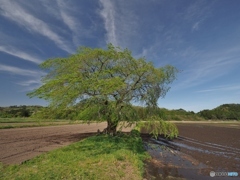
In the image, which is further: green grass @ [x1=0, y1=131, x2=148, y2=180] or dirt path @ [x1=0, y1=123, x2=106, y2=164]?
dirt path @ [x1=0, y1=123, x2=106, y2=164]

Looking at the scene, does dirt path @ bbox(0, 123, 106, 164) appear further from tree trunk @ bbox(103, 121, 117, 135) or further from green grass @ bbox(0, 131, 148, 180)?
tree trunk @ bbox(103, 121, 117, 135)

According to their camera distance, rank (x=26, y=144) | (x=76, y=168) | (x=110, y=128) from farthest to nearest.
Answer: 1. (x=110, y=128)
2. (x=26, y=144)
3. (x=76, y=168)

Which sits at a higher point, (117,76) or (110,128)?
(117,76)

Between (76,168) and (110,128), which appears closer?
(76,168)

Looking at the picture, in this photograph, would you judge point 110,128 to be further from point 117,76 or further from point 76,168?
point 76,168

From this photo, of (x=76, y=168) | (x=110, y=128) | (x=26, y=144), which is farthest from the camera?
(x=110, y=128)

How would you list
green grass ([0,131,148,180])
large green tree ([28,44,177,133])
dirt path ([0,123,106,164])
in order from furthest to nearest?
1. large green tree ([28,44,177,133])
2. dirt path ([0,123,106,164])
3. green grass ([0,131,148,180])

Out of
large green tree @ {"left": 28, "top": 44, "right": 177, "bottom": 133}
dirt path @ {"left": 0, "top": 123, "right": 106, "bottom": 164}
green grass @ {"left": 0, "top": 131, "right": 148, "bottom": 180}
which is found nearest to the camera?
green grass @ {"left": 0, "top": 131, "right": 148, "bottom": 180}

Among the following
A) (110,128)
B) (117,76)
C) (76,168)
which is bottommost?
(76,168)

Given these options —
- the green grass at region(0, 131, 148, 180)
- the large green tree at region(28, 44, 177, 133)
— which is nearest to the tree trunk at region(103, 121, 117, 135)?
the large green tree at region(28, 44, 177, 133)

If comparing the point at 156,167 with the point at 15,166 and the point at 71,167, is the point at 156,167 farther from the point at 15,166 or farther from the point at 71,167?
the point at 15,166

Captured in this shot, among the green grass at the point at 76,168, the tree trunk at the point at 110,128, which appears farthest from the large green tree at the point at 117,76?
the green grass at the point at 76,168

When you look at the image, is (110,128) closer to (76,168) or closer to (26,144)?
(26,144)

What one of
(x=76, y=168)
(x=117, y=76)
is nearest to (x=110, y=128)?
(x=117, y=76)
